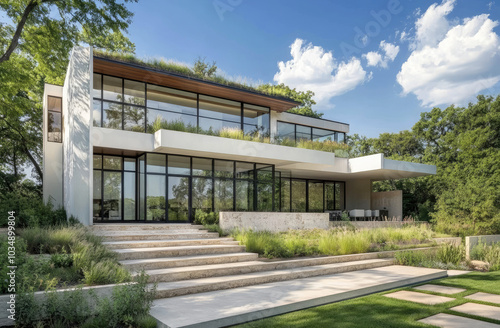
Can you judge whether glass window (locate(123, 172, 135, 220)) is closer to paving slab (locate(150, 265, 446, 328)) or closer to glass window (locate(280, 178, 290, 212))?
paving slab (locate(150, 265, 446, 328))

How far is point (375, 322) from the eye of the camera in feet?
15.8

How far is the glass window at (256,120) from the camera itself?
18016mm

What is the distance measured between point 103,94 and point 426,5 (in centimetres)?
1573

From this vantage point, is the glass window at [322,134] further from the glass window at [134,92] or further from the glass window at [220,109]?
the glass window at [134,92]

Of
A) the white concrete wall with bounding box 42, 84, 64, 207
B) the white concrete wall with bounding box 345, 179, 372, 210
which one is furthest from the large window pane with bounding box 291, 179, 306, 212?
the white concrete wall with bounding box 42, 84, 64, 207

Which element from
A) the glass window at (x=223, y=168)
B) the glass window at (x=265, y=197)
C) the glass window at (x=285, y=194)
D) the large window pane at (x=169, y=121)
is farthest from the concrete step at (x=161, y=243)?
the glass window at (x=285, y=194)

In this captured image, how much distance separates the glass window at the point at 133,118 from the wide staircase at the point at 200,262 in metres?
4.65

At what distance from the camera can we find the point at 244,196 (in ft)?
55.6

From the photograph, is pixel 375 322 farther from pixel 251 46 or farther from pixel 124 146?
pixel 251 46

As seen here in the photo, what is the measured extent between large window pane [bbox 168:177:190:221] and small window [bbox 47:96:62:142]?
6.12m

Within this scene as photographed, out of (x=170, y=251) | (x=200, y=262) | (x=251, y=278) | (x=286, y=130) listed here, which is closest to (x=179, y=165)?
(x=170, y=251)

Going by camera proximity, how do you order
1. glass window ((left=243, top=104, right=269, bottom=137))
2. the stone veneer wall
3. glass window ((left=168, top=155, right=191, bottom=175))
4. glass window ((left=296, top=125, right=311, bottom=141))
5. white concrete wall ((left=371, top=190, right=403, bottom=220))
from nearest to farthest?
the stone veneer wall
glass window ((left=168, top=155, right=191, bottom=175))
glass window ((left=243, top=104, right=269, bottom=137))
glass window ((left=296, top=125, right=311, bottom=141))
white concrete wall ((left=371, top=190, right=403, bottom=220))

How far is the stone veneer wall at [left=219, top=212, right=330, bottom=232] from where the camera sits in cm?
1321

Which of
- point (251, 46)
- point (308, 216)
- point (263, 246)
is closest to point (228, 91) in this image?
point (251, 46)
